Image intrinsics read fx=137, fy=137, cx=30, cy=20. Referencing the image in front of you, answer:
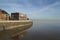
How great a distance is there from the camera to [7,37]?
41.1 ft

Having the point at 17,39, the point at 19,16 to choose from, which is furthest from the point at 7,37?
the point at 19,16

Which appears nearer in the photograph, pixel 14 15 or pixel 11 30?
pixel 11 30

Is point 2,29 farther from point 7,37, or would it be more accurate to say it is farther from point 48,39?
point 48,39

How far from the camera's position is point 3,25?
11.8 meters

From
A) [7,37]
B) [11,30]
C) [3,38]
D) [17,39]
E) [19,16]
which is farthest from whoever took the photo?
[19,16]

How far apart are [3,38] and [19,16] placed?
10.6 m

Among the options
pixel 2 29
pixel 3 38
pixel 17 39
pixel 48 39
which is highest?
pixel 2 29

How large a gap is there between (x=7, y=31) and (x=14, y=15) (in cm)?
952

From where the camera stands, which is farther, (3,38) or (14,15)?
(14,15)

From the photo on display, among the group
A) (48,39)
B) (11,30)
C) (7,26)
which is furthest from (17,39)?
(48,39)

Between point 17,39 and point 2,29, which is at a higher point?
point 2,29

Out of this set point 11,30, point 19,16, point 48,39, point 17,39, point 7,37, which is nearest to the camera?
point 7,37

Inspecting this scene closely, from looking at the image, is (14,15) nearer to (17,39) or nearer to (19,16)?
(19,16)

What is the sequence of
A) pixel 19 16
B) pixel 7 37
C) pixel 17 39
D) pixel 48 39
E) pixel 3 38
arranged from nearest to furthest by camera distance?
1. pixel 3 38
2. pixel 7 37
3. pixel 17 39
4. pixel 19 16
5. pixel 48 39
